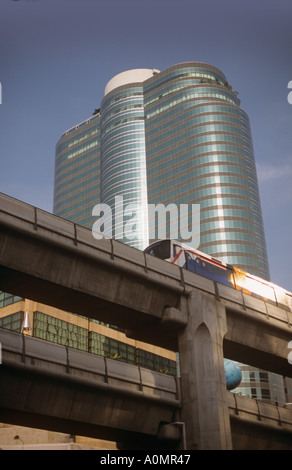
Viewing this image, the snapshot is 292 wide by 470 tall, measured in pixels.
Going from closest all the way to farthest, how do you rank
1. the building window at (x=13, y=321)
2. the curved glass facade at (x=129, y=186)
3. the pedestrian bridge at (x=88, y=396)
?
1. the pedestrian bridge at (x=88, y=396)
2. the building window at (x=13, y=321)
3. the curved glass facade at (x=129, y=186)

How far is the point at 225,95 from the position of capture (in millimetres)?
188750

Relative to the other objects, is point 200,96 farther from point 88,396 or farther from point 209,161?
point 88,396

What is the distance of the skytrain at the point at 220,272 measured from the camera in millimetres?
38344

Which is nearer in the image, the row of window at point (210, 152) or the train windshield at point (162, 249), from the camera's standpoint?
the train windshield at point (162, 249)

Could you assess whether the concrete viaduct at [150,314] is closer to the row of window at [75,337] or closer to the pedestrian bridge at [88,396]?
the pedestrian bridge at [88,396]

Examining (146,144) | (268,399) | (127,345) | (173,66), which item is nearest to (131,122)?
(146,144)

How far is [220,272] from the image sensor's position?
41.7m

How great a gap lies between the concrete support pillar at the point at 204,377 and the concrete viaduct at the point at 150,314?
59 millimetres

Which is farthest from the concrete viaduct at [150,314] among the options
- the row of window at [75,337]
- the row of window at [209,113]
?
the row of window at [209,113]

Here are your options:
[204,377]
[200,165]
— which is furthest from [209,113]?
[204,377]

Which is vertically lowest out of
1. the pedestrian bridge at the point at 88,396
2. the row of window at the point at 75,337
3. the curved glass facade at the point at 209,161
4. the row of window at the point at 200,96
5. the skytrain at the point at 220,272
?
the pedestrian bridge at the point at 88,396

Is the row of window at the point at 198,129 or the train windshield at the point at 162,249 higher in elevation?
the row of window at the point at 198,129

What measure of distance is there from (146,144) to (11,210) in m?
169

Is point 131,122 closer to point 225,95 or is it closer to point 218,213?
point 225,95
